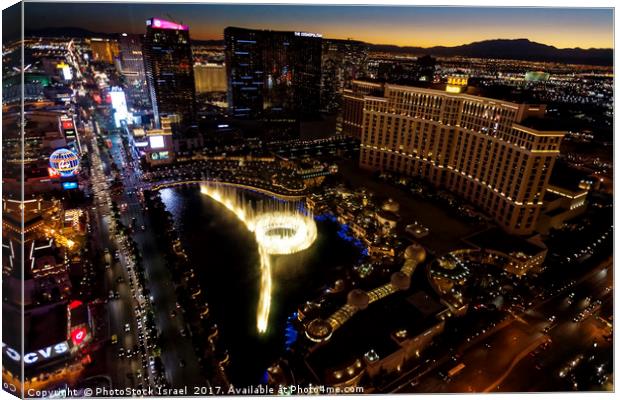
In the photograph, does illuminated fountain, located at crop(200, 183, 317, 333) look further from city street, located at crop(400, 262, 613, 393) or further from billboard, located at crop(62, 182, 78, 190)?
billboard, located at crop(62, 182, 78, 190)

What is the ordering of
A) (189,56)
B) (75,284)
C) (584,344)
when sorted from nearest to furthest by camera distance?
(584,344) → (75,284) → (189,56)

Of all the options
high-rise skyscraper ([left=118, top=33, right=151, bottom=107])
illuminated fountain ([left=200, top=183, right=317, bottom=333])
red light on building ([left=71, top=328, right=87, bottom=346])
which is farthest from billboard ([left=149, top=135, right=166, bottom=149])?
high-rise skyscraper ([left=118, top=33, right=151, bottom=107])

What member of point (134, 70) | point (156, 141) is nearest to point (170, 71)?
point (156, 141)

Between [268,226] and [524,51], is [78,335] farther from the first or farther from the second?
[524,51]

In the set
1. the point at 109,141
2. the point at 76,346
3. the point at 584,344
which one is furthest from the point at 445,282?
the point at 109,141

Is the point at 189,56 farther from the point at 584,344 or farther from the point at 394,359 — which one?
the point at 584,344

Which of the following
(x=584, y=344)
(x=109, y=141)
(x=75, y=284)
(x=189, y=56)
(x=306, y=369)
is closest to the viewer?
(x=306, y=369)
